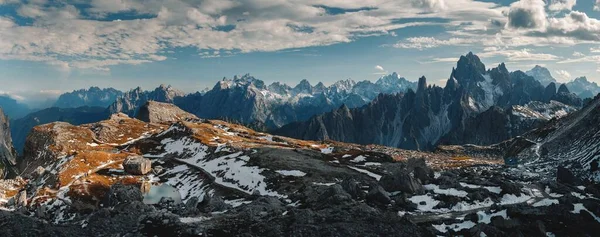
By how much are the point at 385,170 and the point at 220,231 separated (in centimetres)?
7587

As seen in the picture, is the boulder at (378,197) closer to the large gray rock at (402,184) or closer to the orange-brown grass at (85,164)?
the large gray rock at (402,184)

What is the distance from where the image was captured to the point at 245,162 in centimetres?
11400

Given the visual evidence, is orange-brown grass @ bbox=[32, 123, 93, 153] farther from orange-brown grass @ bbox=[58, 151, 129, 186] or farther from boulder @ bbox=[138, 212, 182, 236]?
boulder @ bbox=[138, 212, 182, 236]

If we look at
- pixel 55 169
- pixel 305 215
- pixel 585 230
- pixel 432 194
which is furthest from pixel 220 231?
pixel 55 169

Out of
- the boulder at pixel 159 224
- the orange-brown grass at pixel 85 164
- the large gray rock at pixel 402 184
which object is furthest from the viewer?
the orange-brown grass at pixel 85 164

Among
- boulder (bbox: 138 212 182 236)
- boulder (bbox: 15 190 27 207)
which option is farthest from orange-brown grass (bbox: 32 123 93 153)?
boulder (bbox: 138 212 182 236)

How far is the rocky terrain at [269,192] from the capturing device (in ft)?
144

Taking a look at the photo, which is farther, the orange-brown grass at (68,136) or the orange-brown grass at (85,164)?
the orange-brown grass at (68,136)

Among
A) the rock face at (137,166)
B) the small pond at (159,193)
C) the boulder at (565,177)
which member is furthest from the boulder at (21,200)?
the boulder at (565,177)

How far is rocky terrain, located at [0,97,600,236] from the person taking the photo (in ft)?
144

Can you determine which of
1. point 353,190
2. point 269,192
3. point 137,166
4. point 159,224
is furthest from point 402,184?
point 137,166

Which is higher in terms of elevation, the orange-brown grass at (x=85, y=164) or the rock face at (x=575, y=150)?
the orange-brown grass at (x=85, y=164)

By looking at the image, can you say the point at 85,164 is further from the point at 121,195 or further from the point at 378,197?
the point at 378,197

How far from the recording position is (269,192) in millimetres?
87438
